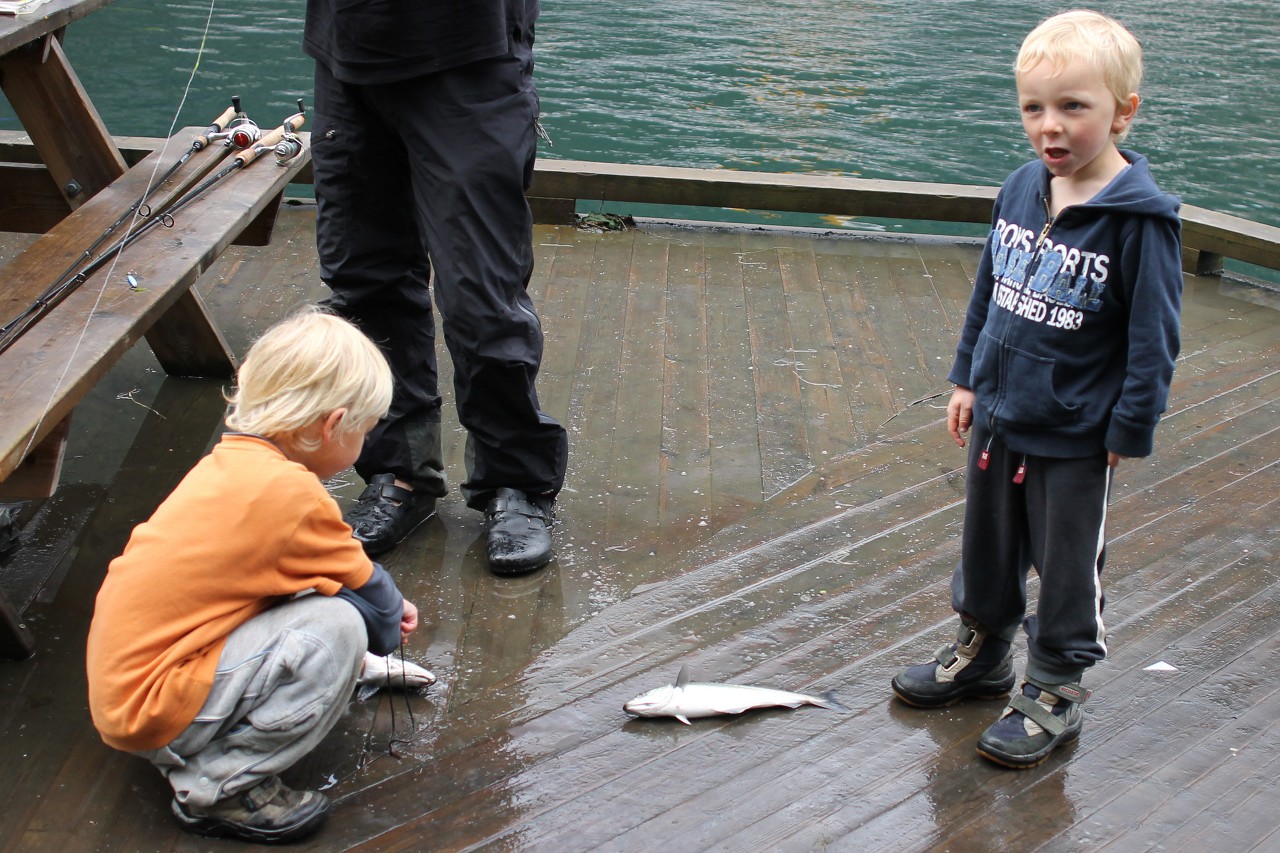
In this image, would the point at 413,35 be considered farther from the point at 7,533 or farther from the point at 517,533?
the point at 7,533

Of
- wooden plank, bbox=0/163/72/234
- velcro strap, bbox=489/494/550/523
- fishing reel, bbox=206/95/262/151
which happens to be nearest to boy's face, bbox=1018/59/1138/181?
velcro strap, bbox=489/494/550/523

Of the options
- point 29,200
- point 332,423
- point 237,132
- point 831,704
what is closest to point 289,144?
point 237,132

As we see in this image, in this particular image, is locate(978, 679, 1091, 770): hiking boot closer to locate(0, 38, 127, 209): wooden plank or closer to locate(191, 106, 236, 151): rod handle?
locate(191, 106, 236, 151): rod handle

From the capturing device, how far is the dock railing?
528cm

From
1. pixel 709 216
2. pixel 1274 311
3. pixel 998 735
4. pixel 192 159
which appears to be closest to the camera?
pixel 998 735

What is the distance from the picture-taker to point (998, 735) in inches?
96.6

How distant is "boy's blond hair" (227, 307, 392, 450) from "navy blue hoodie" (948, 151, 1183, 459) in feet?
3.90

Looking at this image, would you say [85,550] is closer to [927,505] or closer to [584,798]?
[584,798]

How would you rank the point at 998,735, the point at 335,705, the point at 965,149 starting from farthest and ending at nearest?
1. the point at 965,149
2. the point at 998,735
3. the point at 335,705

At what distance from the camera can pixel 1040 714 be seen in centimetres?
246

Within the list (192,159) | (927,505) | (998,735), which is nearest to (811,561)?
(927,505)

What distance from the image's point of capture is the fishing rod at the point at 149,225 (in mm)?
2770

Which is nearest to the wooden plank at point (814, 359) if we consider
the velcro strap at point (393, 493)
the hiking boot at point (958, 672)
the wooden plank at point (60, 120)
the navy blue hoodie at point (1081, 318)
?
the hiking boot at point (958, 672)

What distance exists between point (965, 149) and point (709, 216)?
109 inches
